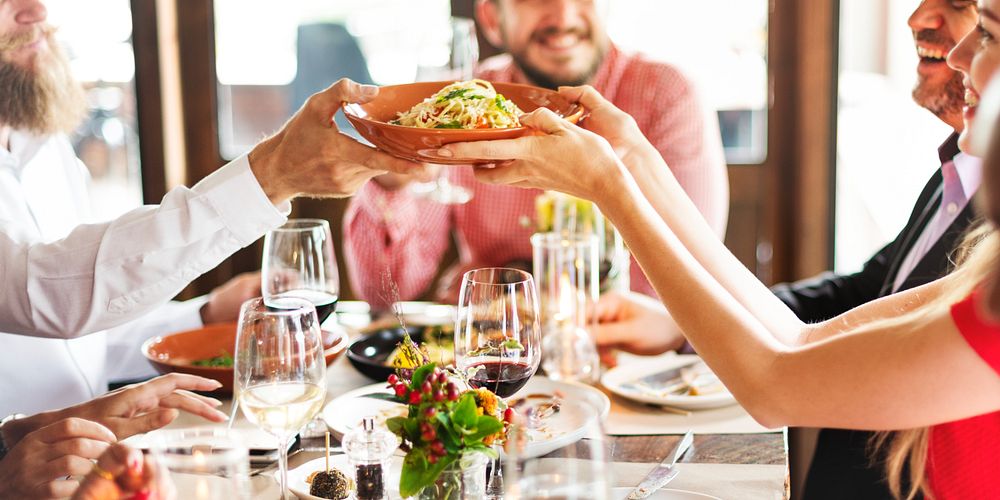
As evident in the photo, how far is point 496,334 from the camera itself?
117 cm

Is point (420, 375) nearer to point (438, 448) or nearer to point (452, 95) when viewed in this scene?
point (438, 448)

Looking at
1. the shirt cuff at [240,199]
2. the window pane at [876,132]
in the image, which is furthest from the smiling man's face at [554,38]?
the shirt cuff at [240,199]

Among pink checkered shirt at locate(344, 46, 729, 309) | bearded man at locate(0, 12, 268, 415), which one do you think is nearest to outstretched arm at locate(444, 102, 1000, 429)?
bearded man at locate(0, 12, 268, 415)

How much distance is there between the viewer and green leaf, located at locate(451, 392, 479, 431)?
97 centimetres

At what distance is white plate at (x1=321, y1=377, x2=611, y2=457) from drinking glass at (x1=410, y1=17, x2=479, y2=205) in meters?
1.03

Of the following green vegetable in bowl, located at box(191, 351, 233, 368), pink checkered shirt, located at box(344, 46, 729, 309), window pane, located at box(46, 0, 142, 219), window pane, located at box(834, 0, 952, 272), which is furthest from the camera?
window pane, located at box(46, 0, 142, 219)

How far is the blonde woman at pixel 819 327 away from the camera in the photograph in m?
1.00

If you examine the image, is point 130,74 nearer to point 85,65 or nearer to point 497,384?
point 85,65

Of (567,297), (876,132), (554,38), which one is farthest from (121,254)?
(876,132)

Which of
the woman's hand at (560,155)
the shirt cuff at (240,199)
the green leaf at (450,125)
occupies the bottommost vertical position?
the shirt cuff at (240,199)

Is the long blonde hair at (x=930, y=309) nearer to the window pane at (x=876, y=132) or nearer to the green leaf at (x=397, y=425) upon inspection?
the green leaf at (x=397, y=425)

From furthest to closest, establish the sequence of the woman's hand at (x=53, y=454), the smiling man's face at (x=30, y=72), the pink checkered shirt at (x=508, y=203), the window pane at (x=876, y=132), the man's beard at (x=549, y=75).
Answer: the window pane at (x=876, y=132), the man's beard at (x=549, y=75), the pink checkered shirt at (x=508, y=203), the smiling man's face at (x=30, y=72), the woman's hand at (x=53, y=454)

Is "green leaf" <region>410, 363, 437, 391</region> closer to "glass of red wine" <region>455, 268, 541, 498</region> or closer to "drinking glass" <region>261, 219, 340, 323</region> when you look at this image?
"glass of red wine" <region>455, 268, 541, 498</region>

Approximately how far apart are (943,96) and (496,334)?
1145 millimetres
